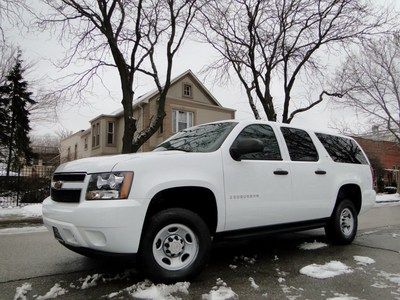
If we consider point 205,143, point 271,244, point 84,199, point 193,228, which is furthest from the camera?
point 271,244

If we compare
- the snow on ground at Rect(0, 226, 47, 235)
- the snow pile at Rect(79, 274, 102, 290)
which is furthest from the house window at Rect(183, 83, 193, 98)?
the snow pile at Rect(79, 274, 102, 290)

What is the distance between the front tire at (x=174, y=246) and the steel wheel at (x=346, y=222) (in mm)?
3150

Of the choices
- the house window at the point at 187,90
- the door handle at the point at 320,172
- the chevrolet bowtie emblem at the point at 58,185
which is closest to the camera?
the chevrolet bowtie emblem at the point at 58,185

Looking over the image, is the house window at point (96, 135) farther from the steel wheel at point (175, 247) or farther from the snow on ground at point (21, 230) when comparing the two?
the steel wheel at point (175, 247)

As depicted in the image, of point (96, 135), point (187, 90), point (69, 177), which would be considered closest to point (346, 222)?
point (69, 177)

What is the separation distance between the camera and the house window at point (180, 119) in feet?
94.9

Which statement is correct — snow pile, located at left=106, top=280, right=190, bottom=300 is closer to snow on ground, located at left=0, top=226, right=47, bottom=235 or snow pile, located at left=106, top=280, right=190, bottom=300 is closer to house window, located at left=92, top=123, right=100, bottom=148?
snow on ground, located at left=0, top=226, right=47, bottom=235

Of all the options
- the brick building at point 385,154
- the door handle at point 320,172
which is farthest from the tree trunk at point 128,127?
the brick building at point 385,154

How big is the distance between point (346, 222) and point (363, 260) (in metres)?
1.27

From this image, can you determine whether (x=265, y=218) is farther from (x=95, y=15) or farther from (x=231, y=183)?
(x=95, y=15)

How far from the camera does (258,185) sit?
504 centimetres

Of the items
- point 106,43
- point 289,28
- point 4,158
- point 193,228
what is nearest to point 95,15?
point 106,43

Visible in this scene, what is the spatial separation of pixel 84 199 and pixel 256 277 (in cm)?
217

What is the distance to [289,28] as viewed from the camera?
2055 cm
